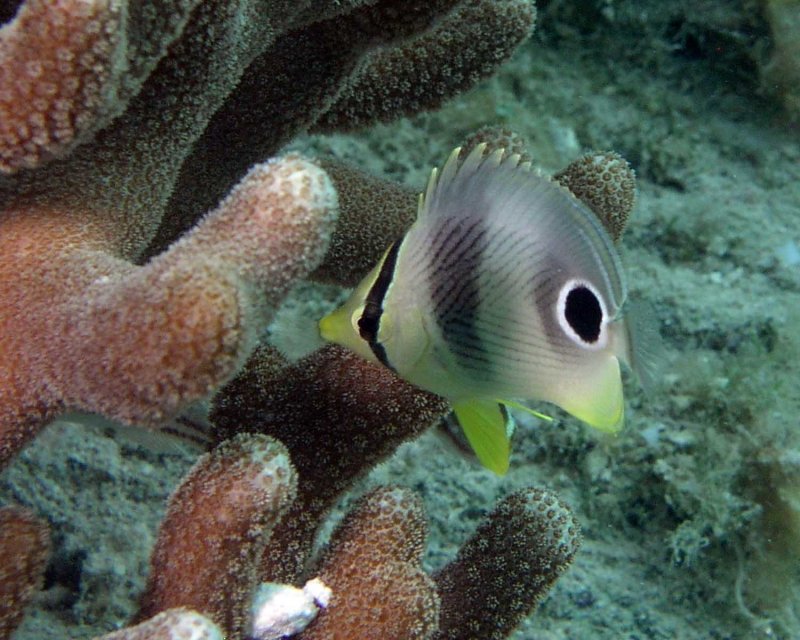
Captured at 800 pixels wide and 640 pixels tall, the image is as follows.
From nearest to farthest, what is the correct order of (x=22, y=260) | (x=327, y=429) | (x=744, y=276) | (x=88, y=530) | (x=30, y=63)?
(x=30, y=63), (x=22, y=260), (x=327, y=429), (x=88, y=530), (x=744, y=276)

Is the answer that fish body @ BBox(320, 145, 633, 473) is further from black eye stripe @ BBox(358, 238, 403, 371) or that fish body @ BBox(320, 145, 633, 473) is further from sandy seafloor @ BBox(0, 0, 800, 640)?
sandy seafloor @ BBox(0, 0, 800, 640)

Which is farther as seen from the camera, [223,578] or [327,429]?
[327,429]

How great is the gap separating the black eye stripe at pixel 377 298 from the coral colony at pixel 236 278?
30 cm

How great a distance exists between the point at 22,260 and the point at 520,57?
4.74 metres

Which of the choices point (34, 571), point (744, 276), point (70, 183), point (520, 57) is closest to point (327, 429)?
→ point (34, 571)

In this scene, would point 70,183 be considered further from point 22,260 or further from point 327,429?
point 327,429

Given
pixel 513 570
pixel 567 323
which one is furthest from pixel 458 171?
pixel 513 570

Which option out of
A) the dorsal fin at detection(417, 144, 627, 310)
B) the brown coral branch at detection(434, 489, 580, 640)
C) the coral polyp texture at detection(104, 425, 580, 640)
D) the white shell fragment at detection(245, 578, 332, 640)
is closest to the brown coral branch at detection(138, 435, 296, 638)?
the coral polyp texture at detection(104, 425, 580, 640)

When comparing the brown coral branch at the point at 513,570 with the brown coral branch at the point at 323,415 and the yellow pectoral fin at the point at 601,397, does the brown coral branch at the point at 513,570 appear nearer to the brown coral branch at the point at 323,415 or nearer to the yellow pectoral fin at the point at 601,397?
the brown coral branch at the point at 323,415

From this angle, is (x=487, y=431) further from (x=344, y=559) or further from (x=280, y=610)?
(x=280, y=610)

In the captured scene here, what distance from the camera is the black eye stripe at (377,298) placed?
1500 millimetres

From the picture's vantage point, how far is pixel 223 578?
1.43 m

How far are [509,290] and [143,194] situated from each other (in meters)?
0.78

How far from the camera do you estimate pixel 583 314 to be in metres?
1.47
